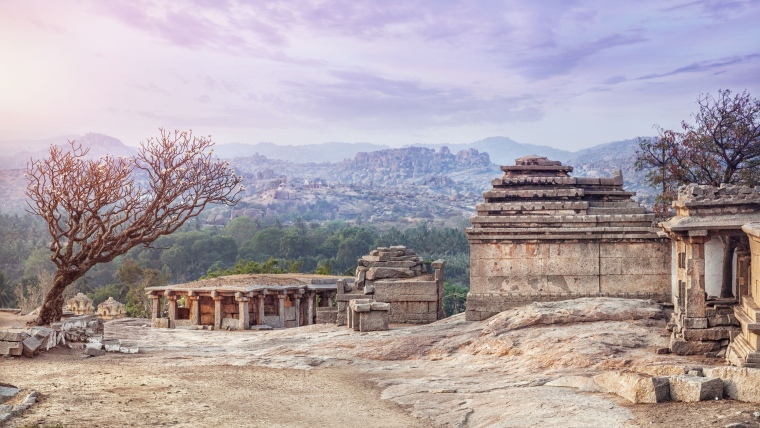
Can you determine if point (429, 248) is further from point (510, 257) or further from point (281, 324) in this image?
point (510, 257)

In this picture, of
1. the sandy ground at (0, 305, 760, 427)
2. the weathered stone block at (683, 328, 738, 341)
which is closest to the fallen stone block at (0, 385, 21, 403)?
the sandy ground at (0, 305, 760, 427)

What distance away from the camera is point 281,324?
117 ft

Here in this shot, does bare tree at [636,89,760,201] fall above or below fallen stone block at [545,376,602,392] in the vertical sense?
above

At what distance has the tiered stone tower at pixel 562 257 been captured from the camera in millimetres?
20297

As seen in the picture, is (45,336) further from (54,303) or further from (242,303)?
(242,303)

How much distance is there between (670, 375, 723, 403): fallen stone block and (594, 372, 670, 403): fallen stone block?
195mm

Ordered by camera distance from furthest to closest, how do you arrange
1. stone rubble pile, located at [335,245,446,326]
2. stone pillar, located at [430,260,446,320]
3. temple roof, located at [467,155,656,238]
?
1. stone pillar, located at [430,260,446,320]
2. stone rubble pile, located at [335,245,446,326]
3. temple roof, located at [467,155,656,238]

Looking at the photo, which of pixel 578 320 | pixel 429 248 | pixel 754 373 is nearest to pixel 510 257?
pixel 578 320

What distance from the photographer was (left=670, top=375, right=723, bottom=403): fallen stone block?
397 inches

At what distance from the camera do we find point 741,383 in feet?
32.8

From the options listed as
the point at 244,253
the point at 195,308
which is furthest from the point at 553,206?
the point at 244,253

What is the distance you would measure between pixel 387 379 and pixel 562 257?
7318 mm

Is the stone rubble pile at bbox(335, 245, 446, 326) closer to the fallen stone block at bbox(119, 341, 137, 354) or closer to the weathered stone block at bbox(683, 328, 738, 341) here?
the fallen stone block at bbox(119, 341, 137, 354)

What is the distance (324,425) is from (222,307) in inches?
964
